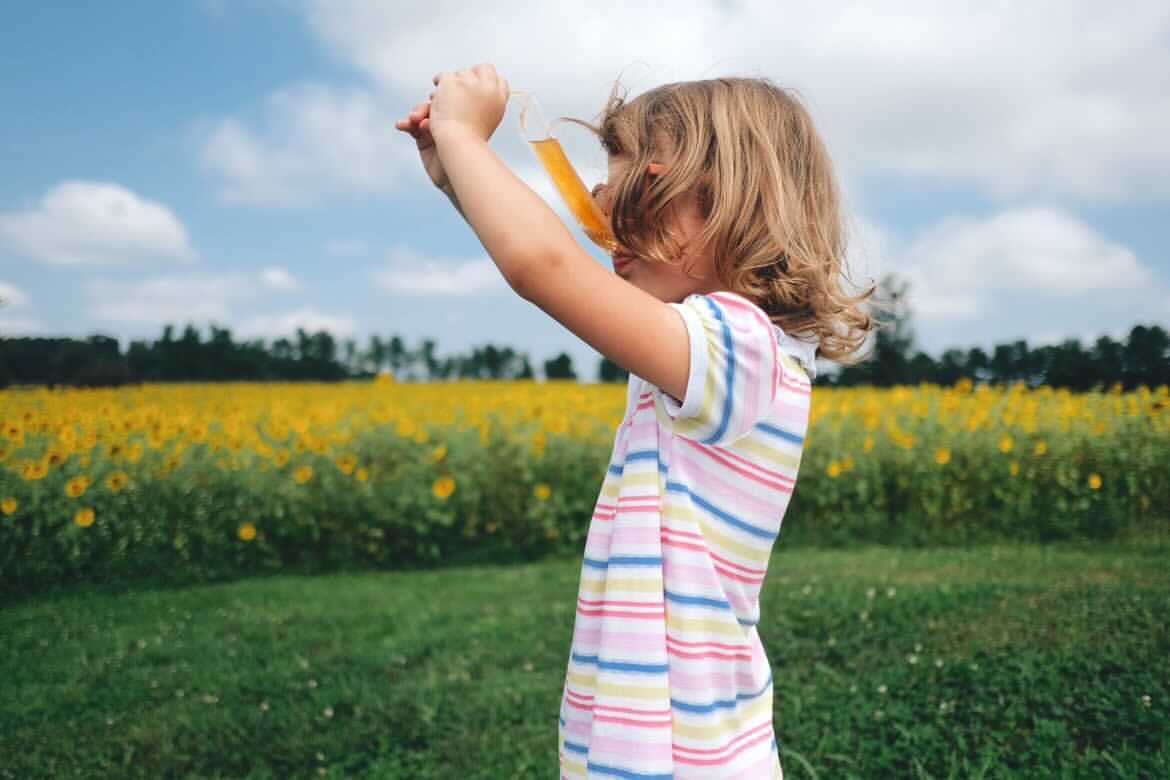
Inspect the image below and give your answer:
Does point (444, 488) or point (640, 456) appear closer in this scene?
point (640, 456)

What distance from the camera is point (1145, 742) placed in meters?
2.52

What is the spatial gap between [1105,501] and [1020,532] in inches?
30.4

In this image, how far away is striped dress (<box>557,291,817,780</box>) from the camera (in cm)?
101

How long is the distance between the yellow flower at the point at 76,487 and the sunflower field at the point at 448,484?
0.01m

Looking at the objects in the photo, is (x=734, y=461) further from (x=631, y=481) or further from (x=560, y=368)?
(x=560, y=368)

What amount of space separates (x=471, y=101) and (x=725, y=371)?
0.39 meters

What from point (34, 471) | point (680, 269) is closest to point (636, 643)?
point (680, 269)

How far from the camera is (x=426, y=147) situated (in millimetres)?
1126

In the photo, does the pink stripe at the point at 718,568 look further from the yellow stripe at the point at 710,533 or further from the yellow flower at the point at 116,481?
the yellow flower at the point at 116,481

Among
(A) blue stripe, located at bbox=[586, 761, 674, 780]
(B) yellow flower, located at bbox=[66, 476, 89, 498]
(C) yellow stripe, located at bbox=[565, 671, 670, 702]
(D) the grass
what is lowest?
(D) the grass

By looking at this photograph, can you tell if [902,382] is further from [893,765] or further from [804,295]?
[804,295]

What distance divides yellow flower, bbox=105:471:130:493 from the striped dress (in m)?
5.02

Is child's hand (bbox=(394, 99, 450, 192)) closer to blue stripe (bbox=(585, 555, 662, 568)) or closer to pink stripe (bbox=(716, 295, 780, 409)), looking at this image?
pink stripe (bbox=(716, 295, 780, 409))

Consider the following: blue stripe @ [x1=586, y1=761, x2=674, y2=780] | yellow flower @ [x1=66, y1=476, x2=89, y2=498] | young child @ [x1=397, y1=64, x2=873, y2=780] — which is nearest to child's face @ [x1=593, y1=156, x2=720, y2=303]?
young child @ [x1=397, y1=64, x2=873, y2=780]
